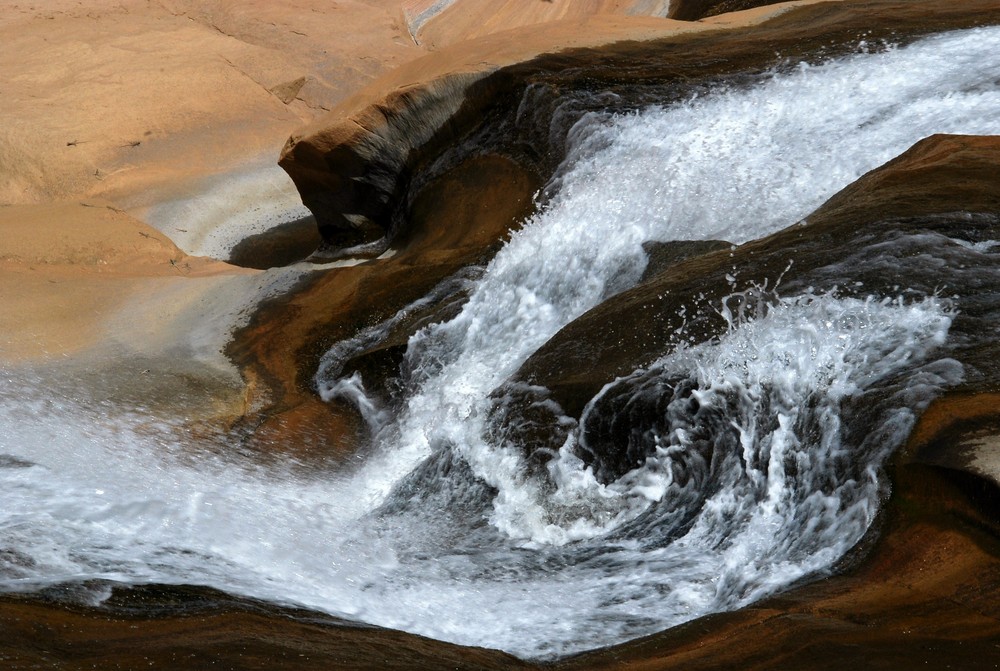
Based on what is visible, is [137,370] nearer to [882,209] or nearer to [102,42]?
[882,209]

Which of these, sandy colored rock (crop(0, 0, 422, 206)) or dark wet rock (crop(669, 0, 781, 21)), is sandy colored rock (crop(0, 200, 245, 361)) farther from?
dark wet rock (crop(669, 0, 781, 21))

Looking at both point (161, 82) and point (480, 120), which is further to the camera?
point (161, 82)

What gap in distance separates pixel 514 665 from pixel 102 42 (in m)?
8.98

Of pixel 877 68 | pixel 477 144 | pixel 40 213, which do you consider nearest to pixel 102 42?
pixel 40 213

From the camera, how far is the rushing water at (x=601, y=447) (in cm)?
309

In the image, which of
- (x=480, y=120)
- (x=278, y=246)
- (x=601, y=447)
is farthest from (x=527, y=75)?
(x=278, y=246)

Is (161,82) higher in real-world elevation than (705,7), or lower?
higher

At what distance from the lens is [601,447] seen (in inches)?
160

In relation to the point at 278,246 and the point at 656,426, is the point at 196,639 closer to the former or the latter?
the point at 656,426

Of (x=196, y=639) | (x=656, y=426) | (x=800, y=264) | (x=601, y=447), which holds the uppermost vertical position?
(x=800, y=264)

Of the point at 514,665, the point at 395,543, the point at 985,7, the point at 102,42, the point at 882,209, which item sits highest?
the point at 102,42

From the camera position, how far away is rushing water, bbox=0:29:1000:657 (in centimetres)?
309

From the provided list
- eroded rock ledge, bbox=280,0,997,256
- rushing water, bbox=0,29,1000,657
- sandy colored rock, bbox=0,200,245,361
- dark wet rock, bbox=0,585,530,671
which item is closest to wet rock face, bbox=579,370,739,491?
rushing water, bbox=0,29,1000,657

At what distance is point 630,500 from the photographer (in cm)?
383
